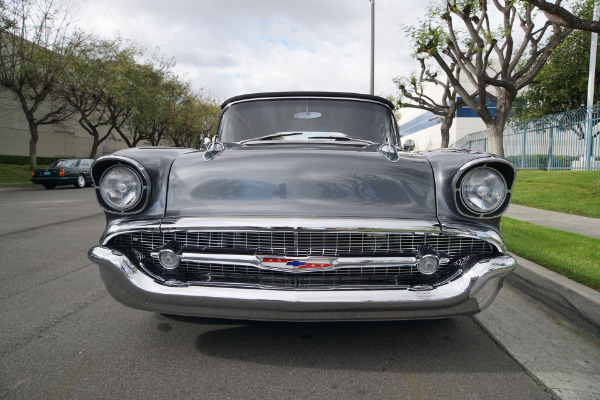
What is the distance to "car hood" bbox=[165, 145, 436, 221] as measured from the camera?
7.25 feet

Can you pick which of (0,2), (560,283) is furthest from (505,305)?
(0,2)

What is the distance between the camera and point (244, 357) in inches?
91.2

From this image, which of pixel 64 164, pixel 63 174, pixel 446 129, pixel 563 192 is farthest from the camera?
pixel 446 129

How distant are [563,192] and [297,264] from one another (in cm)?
Result: 996

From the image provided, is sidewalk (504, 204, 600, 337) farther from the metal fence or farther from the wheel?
the wheel

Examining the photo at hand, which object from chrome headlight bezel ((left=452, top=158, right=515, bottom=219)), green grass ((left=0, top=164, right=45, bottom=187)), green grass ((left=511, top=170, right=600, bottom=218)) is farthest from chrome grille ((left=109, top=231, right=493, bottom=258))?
green grass ((left=0, top=164, right=45, bottom=187))

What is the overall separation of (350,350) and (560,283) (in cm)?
190

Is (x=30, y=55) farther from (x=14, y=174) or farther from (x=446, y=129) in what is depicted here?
(x=446, y=129)

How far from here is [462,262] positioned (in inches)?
87.6

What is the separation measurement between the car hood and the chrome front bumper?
1.19 ft

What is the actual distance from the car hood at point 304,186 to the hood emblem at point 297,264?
22cm

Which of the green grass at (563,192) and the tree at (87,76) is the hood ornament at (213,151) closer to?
the green grass at (563,192)

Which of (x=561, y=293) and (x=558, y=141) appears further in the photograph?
(x=558, y=141)

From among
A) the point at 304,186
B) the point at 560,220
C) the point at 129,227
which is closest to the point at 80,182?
the point at 560,220
